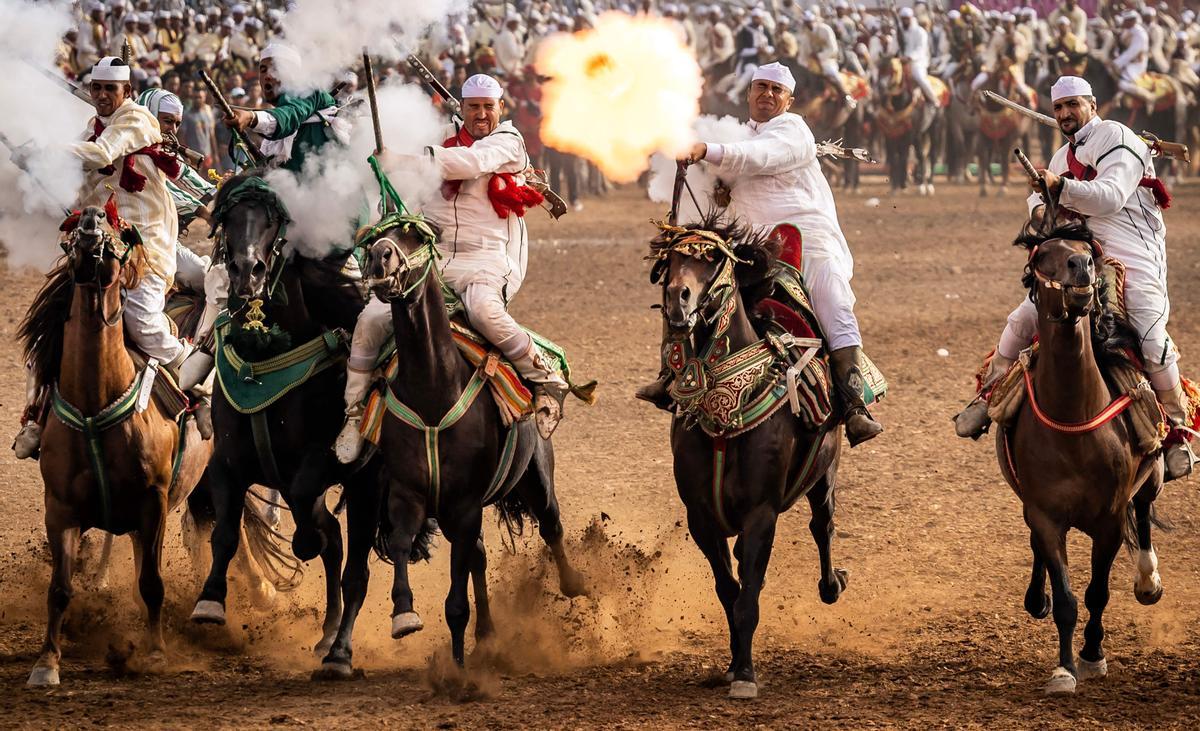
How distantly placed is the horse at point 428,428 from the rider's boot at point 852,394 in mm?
1630

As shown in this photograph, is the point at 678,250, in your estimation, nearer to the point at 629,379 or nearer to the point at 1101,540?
the point at 1101,540

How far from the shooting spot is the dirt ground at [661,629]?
756 centimetres

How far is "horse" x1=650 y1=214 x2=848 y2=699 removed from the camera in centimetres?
771

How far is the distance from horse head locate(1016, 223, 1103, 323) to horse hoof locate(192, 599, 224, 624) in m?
3.95

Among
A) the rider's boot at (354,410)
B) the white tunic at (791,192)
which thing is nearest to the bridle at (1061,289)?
the white tunic at (791,192)

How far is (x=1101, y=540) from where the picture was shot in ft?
26.6

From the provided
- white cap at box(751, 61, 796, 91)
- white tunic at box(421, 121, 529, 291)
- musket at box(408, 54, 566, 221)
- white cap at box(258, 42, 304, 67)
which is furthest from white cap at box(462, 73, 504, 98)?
white cap at box(751, 61, 796, 91)

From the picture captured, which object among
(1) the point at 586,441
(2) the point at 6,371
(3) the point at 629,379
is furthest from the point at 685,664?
(2) the point at 6,371

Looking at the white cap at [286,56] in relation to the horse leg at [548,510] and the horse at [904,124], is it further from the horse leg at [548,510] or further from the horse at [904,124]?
the horse at [904,124]

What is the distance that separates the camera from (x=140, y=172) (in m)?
8.93

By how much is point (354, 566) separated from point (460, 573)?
0.70 metres

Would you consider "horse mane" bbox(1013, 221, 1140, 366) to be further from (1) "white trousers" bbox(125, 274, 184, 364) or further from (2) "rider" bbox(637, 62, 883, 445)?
(1) "white trousers" bbox(125, 274, 184, 364)

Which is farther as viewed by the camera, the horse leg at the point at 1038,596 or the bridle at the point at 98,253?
the horse leg at the point at 1038,596

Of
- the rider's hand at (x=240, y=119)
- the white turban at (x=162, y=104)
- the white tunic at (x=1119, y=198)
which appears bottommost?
the white tunic at (x=1119, y=198)
